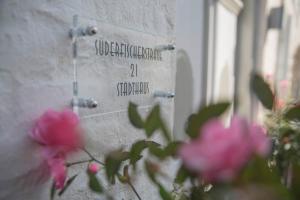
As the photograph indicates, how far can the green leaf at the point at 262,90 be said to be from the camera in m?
0.42

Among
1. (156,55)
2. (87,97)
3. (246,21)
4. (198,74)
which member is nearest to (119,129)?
(87,97)

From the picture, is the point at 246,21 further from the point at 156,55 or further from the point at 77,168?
the point at 77,168

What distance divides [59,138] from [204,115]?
194 mm

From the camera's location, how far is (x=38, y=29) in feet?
2.40

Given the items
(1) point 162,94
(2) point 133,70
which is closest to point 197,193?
(2) point 133,70

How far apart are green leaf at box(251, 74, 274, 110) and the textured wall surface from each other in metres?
0.23

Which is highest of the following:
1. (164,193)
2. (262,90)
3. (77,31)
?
(77,31)

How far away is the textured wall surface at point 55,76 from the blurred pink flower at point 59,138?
47 millimetres

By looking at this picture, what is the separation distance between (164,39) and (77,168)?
660 mm

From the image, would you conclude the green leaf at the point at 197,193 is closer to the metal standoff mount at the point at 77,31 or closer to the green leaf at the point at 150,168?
the green leaf at the point at 150,168

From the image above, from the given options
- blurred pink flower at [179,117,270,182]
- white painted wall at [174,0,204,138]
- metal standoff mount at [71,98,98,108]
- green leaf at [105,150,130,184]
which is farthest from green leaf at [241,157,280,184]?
white painted wall at [174,0,204,138]

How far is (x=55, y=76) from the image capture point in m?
0.79

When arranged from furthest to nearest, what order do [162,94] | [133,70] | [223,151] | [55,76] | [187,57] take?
[187,57] < [162,94] < [133,70] < [55,76] < [223,151]

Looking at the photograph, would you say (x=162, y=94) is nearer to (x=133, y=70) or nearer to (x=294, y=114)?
(x=133, y=70)
